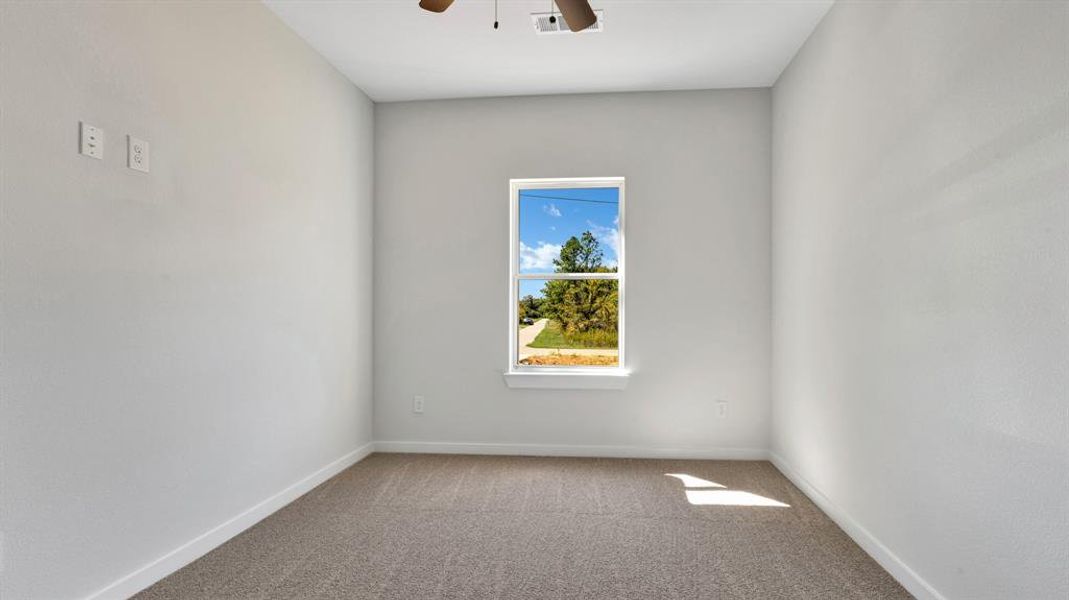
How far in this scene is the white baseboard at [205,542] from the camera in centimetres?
206

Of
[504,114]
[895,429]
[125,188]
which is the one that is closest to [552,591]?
[895,429]

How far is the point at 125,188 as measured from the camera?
2.09 m

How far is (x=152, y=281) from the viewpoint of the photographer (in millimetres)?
2205

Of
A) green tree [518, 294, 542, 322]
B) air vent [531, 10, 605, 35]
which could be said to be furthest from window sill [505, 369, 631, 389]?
air vent [531, 10, 605, 35]

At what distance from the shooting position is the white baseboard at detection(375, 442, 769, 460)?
4.02 m

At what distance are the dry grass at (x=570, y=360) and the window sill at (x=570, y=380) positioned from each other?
7 cm

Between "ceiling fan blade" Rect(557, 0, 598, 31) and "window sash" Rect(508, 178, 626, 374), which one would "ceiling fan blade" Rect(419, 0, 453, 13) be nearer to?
"ceiling fan blade" Rect(557, 0, 598, 31)

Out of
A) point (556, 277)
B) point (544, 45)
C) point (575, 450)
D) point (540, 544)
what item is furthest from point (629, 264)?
point (540, 544)

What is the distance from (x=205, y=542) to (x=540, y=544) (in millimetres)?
1428

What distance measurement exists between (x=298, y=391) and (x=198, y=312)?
92 cm

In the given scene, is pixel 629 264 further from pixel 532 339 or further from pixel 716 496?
pixel 716 496

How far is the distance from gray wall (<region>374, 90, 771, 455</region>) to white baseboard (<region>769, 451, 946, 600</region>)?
0.84m

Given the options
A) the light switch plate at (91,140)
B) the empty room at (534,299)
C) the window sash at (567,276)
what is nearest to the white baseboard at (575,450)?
the empty room at (534,299)

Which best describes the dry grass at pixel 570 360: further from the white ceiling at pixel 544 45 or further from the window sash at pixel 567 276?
the white ceiling at pixel 544 45
